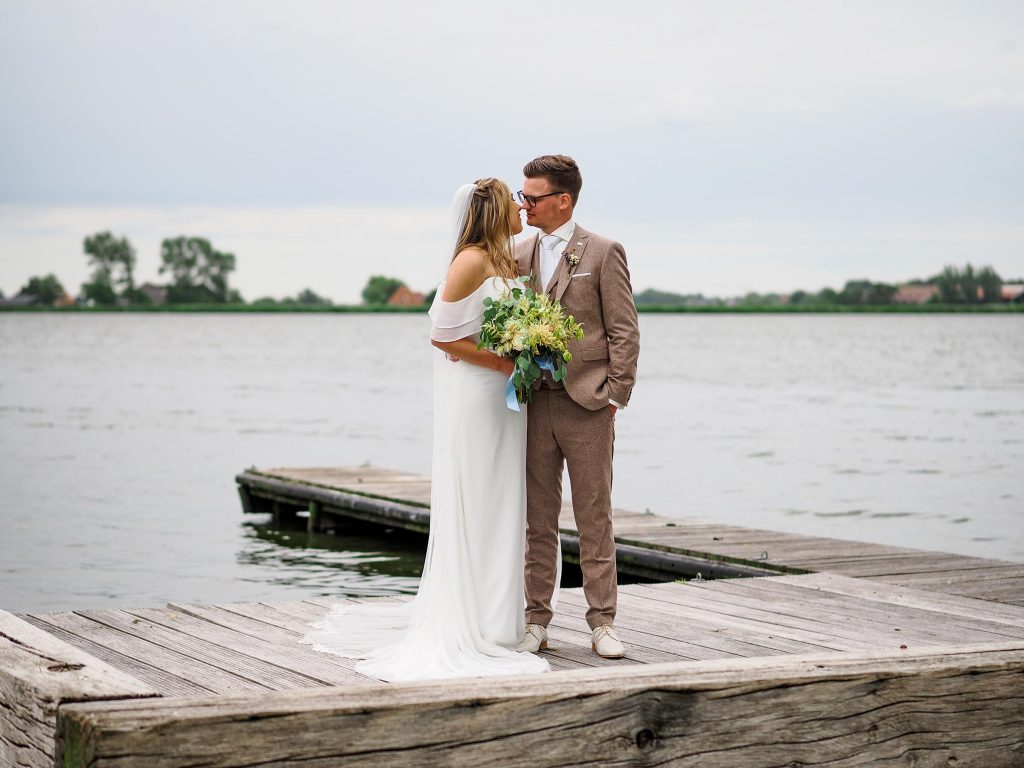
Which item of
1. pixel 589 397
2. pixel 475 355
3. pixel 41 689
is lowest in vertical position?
pixel 41 689

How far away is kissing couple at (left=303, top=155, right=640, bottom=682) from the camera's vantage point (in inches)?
205

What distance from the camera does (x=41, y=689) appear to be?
3.17 meters

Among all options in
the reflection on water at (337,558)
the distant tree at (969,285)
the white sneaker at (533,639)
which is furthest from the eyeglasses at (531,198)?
the distant tree at (969,285)

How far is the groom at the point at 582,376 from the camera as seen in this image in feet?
17.1

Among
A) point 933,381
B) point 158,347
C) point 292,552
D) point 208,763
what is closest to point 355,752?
point 208,763

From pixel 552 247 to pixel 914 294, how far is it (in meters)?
114

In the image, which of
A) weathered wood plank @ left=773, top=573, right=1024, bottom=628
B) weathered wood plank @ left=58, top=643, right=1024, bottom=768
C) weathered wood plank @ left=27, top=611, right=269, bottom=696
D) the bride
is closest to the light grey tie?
the bride

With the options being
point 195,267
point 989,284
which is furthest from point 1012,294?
point 195,267

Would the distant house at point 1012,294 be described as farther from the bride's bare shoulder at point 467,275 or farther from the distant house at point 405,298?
the bride's bare shoulder at point 467,275

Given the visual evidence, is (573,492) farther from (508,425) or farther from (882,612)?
(882,612)

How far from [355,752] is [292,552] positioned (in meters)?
11.1

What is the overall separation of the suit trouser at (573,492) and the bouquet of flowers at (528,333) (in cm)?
22

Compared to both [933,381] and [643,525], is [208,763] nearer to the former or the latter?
[643,525]

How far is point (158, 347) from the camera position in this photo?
87812 millimetres
